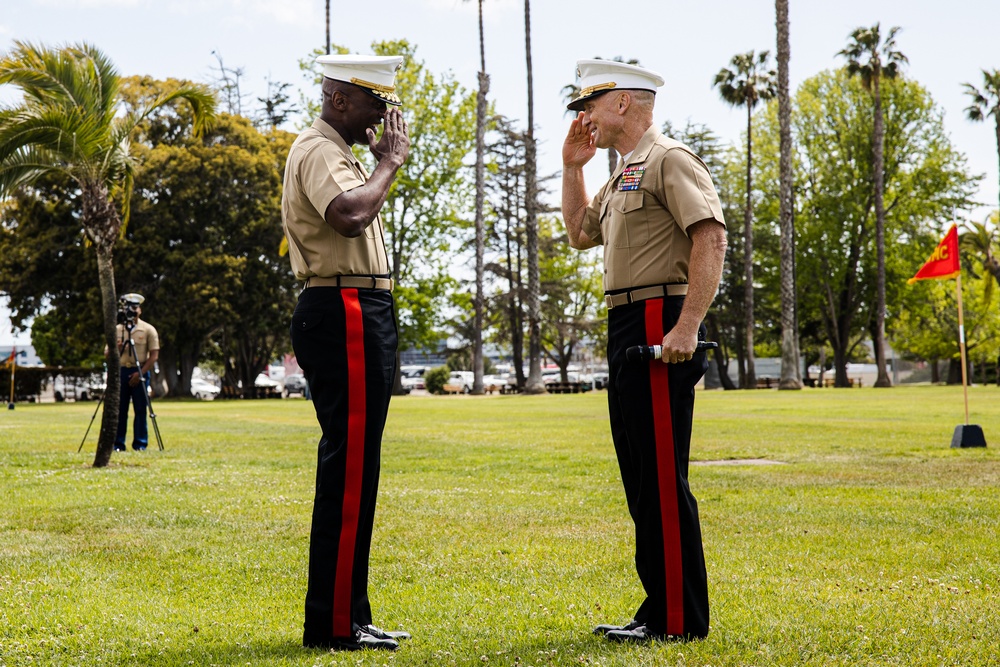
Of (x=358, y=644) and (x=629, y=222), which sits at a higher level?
(x=629, y=222)

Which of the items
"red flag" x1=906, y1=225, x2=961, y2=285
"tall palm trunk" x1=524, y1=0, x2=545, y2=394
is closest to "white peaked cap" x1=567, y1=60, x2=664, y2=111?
"red flag" x1=906, y1=225, x2=961, y2=285

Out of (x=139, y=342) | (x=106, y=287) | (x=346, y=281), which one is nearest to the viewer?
(x=346, y=281)

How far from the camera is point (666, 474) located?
4.01m

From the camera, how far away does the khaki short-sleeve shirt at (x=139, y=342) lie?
14.3 metres

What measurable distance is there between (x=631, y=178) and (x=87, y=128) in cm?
918

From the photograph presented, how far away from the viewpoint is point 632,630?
410 cm

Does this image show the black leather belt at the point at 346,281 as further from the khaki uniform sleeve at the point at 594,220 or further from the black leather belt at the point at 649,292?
the khaki uniform sleeve at the point at 594,220

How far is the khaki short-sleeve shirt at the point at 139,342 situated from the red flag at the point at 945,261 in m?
10.9

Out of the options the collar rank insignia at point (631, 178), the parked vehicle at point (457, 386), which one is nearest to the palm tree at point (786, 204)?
the parked vehicle at point (457, 386)

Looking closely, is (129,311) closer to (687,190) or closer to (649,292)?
(649,292)

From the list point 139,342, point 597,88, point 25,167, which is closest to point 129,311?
point 139,342

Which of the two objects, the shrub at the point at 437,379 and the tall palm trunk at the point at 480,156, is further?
the shrub at the point at 437,379

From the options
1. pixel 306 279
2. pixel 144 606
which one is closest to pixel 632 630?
pixel 306 279

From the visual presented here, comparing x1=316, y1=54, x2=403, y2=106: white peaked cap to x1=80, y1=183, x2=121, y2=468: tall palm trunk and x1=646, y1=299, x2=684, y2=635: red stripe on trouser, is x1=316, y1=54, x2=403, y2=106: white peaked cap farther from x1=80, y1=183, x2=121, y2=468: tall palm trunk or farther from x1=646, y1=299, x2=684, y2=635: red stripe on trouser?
x1=80, y1=183, x2=121, y2=468: tall palm trunk
